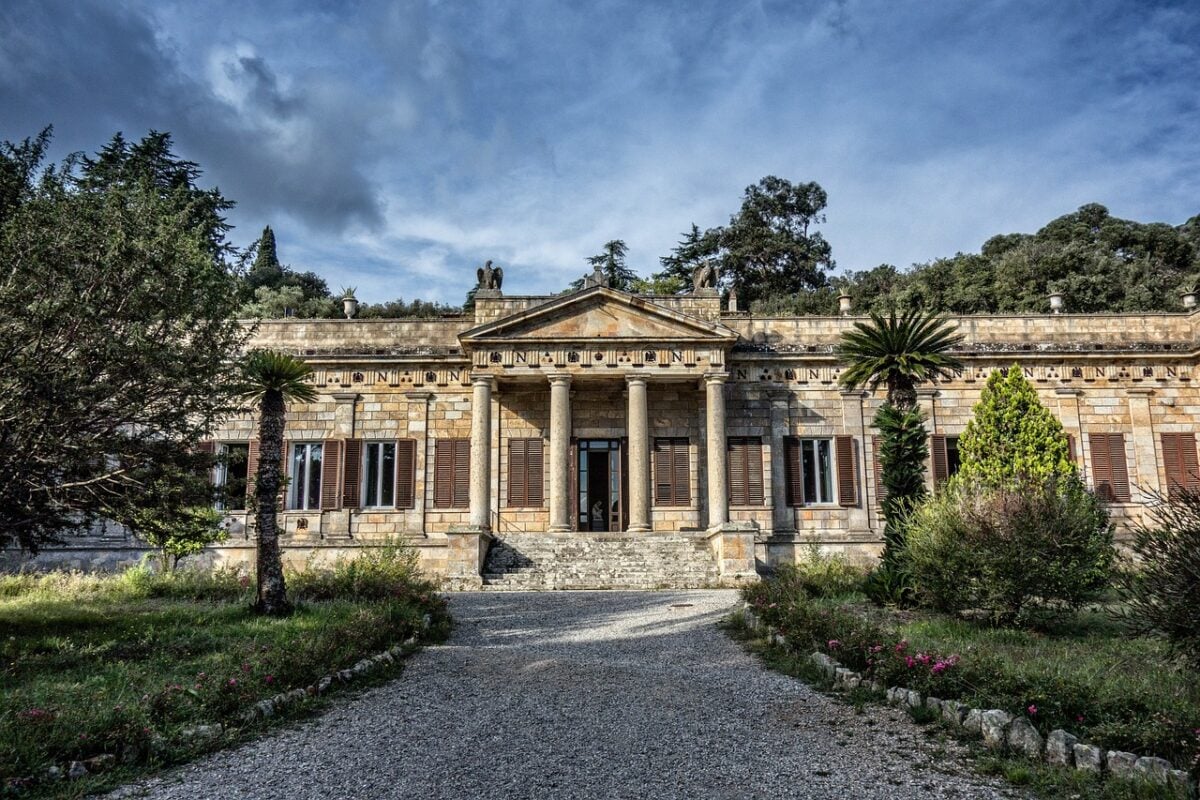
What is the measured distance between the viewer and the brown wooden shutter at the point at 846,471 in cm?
2466

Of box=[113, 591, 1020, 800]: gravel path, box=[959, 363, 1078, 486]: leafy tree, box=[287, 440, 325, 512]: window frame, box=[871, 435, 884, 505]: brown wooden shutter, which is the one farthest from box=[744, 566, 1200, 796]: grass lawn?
box=[287, 440, 325, 512]: window frame

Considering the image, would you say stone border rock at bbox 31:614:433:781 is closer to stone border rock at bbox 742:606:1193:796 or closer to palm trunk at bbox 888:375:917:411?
stone border rock at bbox 742:606:1193:796

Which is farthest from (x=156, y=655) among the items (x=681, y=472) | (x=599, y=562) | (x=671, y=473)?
(x=681, y=472)

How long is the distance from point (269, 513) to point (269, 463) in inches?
30.3

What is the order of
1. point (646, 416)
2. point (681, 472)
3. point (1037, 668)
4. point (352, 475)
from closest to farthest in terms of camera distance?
point (1037, 668) < point (646, 416) < point (352, 475) < point (681, 472)

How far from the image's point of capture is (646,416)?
23812 millimetres

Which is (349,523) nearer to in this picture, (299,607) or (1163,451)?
(299,607)

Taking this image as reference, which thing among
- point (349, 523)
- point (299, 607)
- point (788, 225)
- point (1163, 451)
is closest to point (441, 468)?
point (349, 523)

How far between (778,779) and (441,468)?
19.3 m

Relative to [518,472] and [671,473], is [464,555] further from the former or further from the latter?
[671,473]

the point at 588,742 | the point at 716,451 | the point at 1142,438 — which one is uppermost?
the point at 1142,438

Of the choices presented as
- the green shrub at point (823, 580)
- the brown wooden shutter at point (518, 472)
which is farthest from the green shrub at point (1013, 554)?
the brown wooden shutter at point (518, 472)

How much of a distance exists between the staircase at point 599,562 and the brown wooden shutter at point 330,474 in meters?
5.37

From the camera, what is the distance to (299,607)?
12773mm
